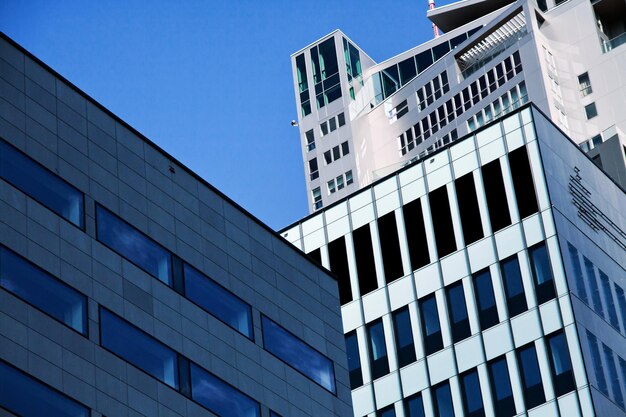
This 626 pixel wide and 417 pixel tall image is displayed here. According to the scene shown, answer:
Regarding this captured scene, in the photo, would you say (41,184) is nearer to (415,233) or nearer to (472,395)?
(472,395)

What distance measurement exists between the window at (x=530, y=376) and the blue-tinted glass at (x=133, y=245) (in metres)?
24.4

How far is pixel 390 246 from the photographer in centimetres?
7319

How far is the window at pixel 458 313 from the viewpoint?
68.0m

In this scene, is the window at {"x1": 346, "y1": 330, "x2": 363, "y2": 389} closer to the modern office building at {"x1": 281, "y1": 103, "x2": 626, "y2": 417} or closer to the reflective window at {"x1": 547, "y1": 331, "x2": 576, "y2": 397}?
the modern office building at {"x1": 281, "y1": 103, "x2": 626, "y2": 417}

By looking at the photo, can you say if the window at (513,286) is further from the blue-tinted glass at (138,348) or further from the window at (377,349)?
the blue-tinted glass at (138,348)

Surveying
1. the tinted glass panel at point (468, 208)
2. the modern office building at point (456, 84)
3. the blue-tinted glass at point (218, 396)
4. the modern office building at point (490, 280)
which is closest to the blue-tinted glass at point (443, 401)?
the modern office building at point (490, 280)

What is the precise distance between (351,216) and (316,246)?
272cm

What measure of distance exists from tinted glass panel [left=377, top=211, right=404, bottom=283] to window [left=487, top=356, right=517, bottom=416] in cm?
838

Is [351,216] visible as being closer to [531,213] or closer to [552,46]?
[531,213]

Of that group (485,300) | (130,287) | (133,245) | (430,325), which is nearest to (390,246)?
(430,325)

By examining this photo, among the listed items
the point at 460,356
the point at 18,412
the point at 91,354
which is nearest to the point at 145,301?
the point at 91,354

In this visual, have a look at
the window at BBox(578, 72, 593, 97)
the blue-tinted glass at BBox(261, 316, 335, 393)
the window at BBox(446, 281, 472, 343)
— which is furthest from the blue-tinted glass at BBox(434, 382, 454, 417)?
the window at BBox(578, 72, 593, 97)

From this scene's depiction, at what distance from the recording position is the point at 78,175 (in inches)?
1676

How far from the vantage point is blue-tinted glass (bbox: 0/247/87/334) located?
38.3 m
